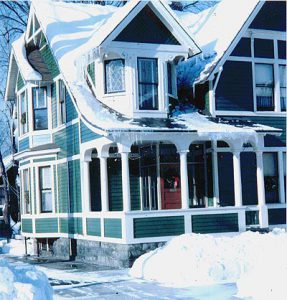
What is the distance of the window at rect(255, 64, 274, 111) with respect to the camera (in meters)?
19.4

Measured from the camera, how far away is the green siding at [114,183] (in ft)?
60.3

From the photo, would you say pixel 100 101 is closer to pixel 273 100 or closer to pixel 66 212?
pixel 66 212

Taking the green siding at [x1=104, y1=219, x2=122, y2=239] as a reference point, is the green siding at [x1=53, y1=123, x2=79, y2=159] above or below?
above

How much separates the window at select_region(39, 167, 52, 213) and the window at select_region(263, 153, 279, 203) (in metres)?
7.69

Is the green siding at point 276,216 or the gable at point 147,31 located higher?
the gable at point 147,31

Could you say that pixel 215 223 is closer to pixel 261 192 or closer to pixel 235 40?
pixel 261 192

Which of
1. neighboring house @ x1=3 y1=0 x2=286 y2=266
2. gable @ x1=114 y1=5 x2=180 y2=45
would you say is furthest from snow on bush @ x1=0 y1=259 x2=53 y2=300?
gable @ x1=114 y1=5 x2=180 y2=45

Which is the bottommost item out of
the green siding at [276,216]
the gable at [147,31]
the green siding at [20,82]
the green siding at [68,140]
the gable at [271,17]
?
the green siding at [276,216]

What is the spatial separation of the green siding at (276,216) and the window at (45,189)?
7.84 m

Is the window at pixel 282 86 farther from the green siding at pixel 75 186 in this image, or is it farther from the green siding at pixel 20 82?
the green siding at pixel 20 82

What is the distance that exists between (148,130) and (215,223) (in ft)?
11.3

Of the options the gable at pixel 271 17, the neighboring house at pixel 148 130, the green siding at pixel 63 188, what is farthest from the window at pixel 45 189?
the gable at pixel 271 17

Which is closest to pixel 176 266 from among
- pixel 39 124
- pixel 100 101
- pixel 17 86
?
pixel 100 101

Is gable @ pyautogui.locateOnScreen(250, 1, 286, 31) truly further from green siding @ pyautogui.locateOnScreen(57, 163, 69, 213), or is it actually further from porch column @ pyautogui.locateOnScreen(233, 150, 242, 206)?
green siding @ pyautogui.locateOnScreen(57, 163, 69, 213)
